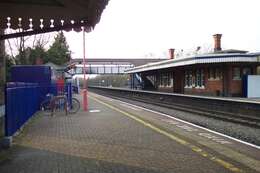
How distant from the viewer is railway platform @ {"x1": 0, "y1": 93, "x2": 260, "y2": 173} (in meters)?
8.30

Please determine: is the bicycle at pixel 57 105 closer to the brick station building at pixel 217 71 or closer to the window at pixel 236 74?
the brick station building at pixel 217 71

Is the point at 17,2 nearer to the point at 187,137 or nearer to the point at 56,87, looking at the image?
the point at 187,137

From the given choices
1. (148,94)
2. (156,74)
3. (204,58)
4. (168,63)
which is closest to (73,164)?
(148,94)

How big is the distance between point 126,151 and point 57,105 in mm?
12273

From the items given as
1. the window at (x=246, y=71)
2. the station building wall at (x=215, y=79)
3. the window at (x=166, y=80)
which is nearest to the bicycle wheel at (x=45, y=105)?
the station building wall at (x=215, y=79)

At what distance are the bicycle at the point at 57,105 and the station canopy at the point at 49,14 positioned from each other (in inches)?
193

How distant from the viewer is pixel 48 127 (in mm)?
15016

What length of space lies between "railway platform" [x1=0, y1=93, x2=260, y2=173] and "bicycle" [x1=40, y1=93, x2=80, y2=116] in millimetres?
5948

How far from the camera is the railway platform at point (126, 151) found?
830 cm

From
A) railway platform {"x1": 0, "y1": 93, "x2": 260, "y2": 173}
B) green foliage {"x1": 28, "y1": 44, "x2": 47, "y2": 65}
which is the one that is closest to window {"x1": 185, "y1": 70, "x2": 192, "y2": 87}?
green foliage {"x1": 28, "y1": 44, "x2": 47, "y2": 65}

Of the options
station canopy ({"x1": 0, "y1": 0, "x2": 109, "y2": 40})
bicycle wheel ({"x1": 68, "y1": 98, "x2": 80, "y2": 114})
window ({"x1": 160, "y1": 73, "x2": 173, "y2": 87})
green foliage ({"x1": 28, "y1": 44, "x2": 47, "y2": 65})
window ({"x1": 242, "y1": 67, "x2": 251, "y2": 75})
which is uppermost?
green foliage ({"x1": 28, "y1": 44, "x2": 47, "y2": 65})

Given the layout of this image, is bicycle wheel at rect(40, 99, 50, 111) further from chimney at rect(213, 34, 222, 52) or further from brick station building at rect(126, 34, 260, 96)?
chimney at rect(213, 34, 222, 52)

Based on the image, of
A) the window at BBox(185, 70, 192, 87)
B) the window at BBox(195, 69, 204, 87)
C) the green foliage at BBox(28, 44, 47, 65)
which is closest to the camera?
the window at BBox(195, 69, 204, 87)

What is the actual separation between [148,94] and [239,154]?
2883cm
